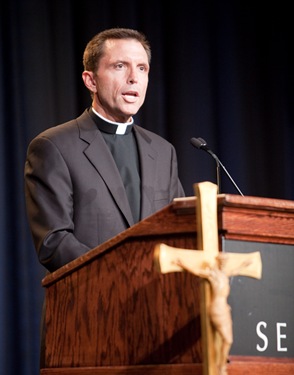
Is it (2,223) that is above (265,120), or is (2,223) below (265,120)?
below

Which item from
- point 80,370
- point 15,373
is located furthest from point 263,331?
point 15,373

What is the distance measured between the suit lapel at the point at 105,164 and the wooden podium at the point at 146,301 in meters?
0.63

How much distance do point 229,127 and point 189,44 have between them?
542mm

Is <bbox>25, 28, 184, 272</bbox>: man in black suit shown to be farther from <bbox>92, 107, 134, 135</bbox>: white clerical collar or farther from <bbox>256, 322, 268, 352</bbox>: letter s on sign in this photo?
<bbox>256, 322, 268, 352</bbox>: letter s on sign

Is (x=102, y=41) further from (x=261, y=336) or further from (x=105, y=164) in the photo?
(x=261, y=336)

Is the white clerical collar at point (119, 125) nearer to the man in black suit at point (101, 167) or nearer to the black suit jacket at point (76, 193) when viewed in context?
the man in black suit at point (101, 167)

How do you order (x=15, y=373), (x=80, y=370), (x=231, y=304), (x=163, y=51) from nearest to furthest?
(x=231, y=304) < (x=80, y=370) < (x=15, y=373) < (x=163, y=51)

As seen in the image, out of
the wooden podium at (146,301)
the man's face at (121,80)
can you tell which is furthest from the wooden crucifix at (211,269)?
the man's face at (121,80)

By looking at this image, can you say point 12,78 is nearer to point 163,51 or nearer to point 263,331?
point 163,51

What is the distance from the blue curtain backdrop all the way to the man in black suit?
1.35 metres

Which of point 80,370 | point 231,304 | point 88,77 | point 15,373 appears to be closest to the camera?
point 231,304

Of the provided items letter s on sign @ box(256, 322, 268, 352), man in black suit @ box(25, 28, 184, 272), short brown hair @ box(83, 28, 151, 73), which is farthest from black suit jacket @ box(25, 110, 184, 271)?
letter s on sign @ box(256, 322, 268, 352)

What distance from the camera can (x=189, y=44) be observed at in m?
5.30

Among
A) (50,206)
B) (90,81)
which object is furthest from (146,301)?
(90,81)
